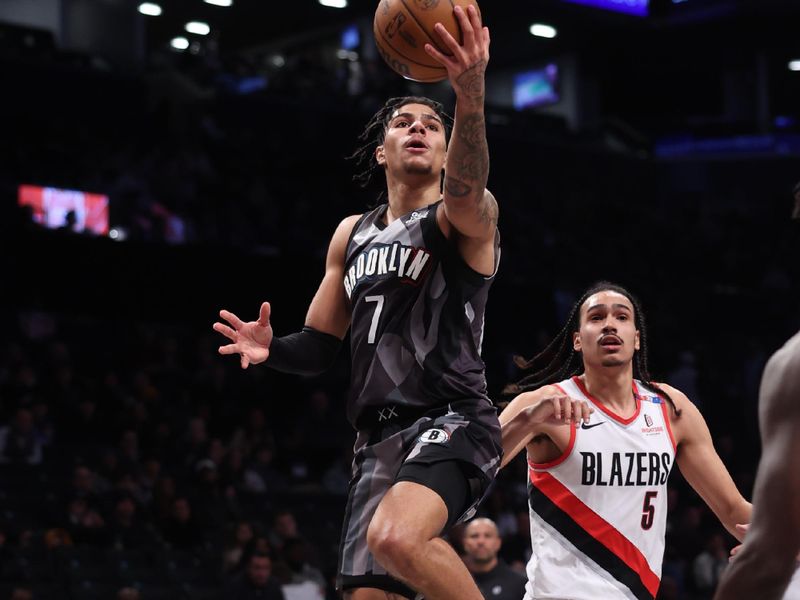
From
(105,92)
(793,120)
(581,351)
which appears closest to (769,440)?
(581,351)

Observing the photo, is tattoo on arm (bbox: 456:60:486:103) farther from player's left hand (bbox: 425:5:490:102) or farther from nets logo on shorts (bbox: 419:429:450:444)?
nets logo on shorts (bbox: 419:429:450:444)

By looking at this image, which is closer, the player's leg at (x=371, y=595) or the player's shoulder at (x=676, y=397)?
the player's leg at (x=371, y=595)

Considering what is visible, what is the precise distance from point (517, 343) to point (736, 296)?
222 inches

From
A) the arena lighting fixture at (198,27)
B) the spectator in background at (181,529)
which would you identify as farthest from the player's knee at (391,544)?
the arena lighting fixture at (198,27)

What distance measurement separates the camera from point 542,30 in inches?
1111

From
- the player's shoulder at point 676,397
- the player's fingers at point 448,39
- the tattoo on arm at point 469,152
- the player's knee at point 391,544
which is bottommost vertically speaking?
the player's knee at point 391,544

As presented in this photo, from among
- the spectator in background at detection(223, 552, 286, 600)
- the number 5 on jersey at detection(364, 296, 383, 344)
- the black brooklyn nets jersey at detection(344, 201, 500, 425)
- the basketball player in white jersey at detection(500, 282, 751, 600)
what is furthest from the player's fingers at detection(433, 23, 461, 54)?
the spectator in background at detection(223, 552, 286, 600)

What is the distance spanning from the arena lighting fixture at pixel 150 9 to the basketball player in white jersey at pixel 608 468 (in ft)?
69.6

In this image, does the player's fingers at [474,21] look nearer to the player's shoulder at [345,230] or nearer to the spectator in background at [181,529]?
the player's shoulder at [345,230]

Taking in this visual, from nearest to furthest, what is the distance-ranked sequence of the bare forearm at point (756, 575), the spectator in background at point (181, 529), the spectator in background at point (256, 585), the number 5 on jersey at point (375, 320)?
1. the bare forearm at point (756, 575)
2. the number 5 on jersey at point (375, 320)
3. the spectator in background at point (256, 585)
4. the spectator in background at point (181, 529)

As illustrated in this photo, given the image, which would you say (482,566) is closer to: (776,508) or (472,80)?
(472,80)

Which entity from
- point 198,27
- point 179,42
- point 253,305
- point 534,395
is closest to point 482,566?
point 534,395

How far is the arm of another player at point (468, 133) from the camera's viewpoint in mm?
4422

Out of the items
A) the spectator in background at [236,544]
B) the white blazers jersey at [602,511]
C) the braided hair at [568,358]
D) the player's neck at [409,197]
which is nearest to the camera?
the player's neck at [409,197]
